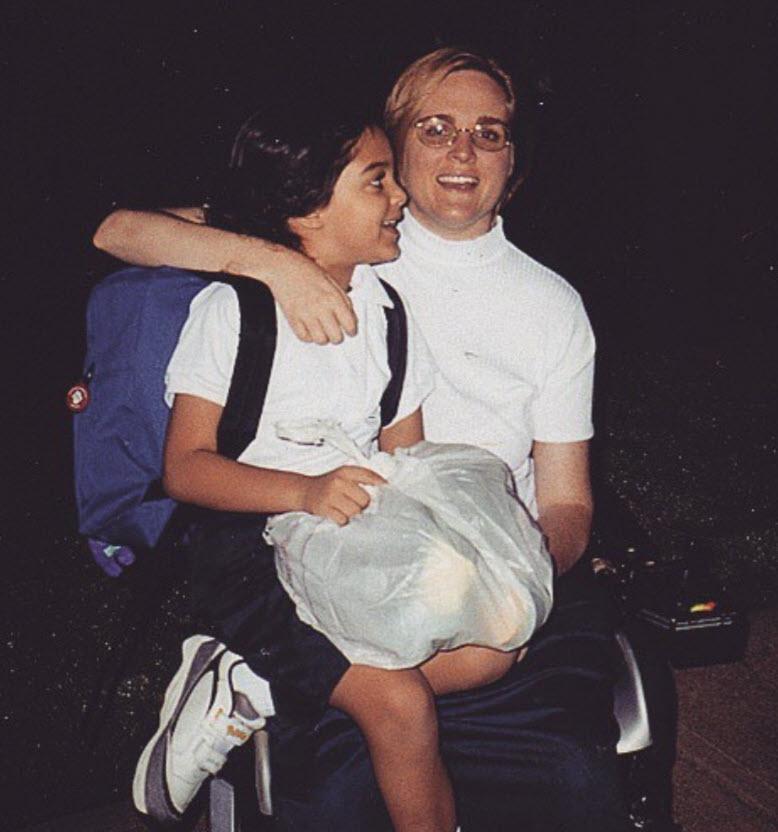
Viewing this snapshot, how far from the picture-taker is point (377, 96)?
1792mm

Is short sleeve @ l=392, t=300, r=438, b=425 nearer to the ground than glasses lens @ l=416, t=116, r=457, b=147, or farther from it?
nearer to the ground

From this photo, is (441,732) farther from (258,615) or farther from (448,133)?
(448,133)

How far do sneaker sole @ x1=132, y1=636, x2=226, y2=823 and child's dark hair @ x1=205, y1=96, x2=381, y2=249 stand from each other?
844 millimetres

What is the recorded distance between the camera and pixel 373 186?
66.6 inches

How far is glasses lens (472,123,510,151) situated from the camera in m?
1.78

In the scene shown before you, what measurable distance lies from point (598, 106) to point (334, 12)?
1.42 metres

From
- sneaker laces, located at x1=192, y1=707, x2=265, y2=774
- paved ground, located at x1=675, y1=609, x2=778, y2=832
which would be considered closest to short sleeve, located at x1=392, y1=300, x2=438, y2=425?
sneaker laces, located at x1=192, y1=707, x2=265, y2=774

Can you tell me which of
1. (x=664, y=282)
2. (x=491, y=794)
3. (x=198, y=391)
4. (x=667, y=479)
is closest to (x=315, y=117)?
(x=198, y=391)

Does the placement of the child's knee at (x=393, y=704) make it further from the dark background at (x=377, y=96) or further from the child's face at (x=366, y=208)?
the child's face at (x=366, y=208)

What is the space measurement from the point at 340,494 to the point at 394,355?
0.42 m

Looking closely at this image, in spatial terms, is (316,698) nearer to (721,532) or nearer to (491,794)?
(491,794)

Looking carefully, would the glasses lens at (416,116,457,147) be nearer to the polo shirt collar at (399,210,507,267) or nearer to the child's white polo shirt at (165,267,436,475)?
the polo shirt collar at (399,210,507,267)

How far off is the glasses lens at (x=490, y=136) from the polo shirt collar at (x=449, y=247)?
0.18 meters

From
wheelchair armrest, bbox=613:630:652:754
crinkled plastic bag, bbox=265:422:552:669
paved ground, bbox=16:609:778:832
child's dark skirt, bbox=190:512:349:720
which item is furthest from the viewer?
paved ground, bbox=16:609:778:832
